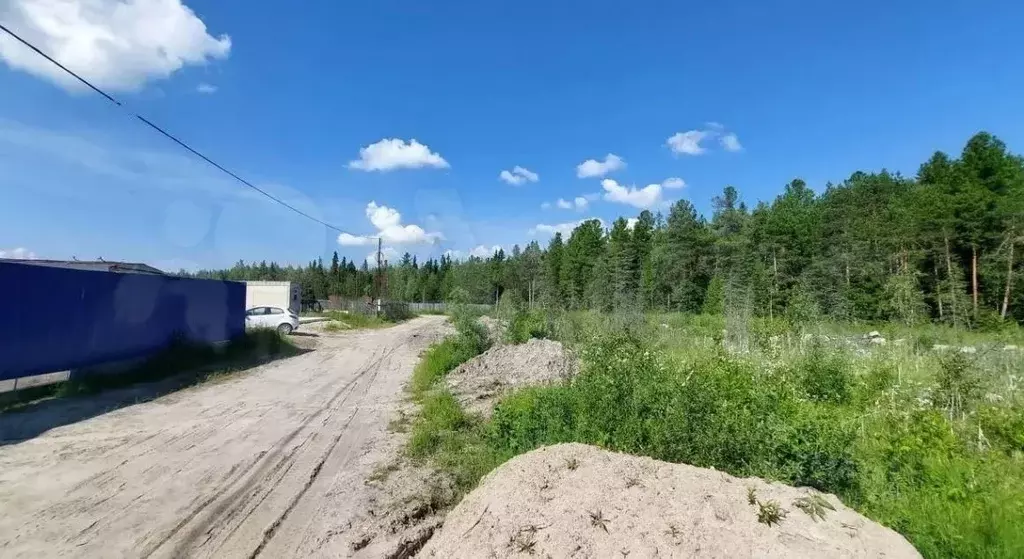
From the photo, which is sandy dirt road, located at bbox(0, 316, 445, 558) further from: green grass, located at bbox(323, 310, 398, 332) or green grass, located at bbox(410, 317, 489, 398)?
green grass, located at bbox(323, 310, 398, 332)

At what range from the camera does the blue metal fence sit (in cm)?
951

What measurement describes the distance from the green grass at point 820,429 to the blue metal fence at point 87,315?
7.57 meters

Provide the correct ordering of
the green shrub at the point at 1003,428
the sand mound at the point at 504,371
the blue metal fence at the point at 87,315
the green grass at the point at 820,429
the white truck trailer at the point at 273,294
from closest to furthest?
the green grass at the point at 820,429, the green shrub at the point at 1003,428, the blue metal fence at the point at 87,315, the sand mound at the point at 504,371, the white truck trailer at the point at 273,294

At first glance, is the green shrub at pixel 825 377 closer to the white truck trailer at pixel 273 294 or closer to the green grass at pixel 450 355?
the green grass at pixel 450 355

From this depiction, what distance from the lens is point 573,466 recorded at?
173 inches

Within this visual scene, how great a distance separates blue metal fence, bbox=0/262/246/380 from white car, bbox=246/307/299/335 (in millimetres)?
8294

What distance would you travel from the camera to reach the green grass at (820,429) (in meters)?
4.29

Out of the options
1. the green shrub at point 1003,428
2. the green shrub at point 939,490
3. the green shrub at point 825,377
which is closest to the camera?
the green shrub at point 939,490

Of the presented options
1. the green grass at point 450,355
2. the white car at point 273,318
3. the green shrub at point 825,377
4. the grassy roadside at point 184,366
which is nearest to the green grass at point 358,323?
the white car at point 273,318

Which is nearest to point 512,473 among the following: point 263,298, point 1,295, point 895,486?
point 895,486

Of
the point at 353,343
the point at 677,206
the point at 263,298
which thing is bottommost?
the point at 353,343

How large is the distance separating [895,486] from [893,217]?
43099 millimetres

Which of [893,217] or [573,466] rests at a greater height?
[893,217]

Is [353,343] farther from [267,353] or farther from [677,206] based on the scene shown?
[677,206]
